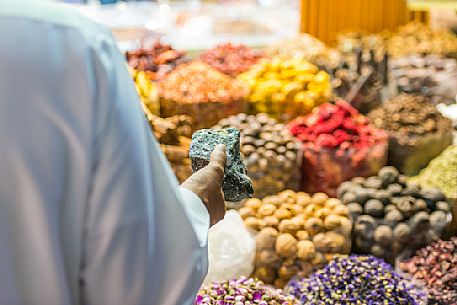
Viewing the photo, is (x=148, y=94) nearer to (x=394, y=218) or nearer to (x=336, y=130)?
(x=336, y=130)

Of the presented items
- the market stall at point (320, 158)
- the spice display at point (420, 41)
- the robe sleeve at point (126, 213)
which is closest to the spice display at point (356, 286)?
the market stall at point (320, 158)

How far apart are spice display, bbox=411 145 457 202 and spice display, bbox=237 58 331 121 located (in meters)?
0.54

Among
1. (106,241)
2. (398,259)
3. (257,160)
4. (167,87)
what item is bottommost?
→ (398,259)

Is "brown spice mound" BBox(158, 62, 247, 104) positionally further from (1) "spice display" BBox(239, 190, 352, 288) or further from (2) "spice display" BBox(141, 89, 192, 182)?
(1) "spice display" BBox(239, 190, 352, 288)

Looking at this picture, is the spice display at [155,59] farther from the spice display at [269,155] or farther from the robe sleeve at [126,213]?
the robe sleeve at [126,213]

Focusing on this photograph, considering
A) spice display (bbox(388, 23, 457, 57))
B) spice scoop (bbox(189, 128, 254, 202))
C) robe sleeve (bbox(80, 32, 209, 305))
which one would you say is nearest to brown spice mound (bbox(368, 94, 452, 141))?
spice display (bbox(388, 23, 457, 57))

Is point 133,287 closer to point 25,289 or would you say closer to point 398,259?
point 25,289

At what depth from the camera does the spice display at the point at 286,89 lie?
268cm

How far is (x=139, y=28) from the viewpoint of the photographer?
4082mm

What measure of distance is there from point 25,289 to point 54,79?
23cm

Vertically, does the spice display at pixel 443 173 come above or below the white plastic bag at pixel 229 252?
above

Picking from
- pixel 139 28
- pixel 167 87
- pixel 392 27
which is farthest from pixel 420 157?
pixel 139 28

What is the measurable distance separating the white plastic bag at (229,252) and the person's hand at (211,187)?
0.89m

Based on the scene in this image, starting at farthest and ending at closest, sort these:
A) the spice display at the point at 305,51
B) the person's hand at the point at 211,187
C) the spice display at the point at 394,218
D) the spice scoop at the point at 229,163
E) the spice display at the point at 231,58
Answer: the spice display at the point at 305,51 → the spice display at the point at 231,58 → the spice display at the point at 394,218 → the spice scoop at the point at 229,163 → the person's hand at the point at 211,187
